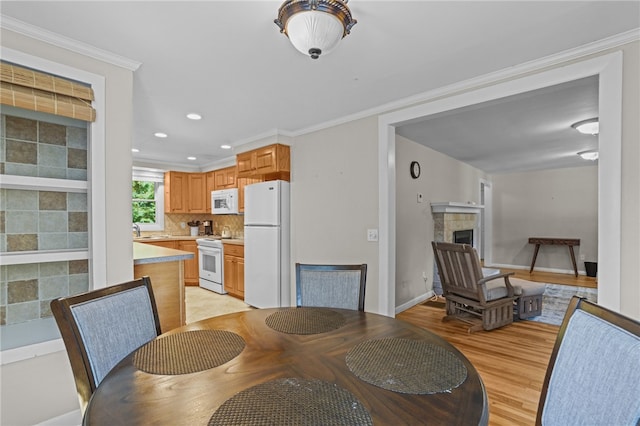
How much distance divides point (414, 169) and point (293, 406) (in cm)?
401

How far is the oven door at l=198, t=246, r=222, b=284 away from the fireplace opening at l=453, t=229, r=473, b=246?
13.0ft

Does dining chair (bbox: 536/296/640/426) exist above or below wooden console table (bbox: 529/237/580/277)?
above

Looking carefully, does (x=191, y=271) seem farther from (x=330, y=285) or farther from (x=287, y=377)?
(x=287, y=377)

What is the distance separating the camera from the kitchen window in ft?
19.3

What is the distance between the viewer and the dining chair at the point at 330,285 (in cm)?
192

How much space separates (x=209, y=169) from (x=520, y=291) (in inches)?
213

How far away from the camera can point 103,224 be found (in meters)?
1.92

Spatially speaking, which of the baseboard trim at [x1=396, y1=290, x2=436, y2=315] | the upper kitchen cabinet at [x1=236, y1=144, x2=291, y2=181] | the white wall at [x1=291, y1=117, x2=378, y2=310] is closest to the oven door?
the upper kitchen cabinet at [x1=236, y1=144, x2=291, y2=181]

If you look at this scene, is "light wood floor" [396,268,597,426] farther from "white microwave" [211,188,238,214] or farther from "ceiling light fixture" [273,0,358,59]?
"white microwave" [211,188,238,214]

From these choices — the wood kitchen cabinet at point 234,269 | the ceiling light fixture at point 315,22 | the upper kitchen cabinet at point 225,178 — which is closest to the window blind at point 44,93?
the ceiling light fixture at point 315,22

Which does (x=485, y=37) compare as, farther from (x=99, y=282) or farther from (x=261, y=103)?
(x=99, y=282)

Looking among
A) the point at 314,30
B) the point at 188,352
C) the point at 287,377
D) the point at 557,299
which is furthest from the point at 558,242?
the point at 188,352

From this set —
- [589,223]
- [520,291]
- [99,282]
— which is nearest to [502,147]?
[520,291]

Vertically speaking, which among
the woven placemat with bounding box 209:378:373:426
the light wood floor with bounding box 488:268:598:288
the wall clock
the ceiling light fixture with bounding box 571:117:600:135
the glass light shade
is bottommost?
the light wood floor with bounding box 488:268:598:288
